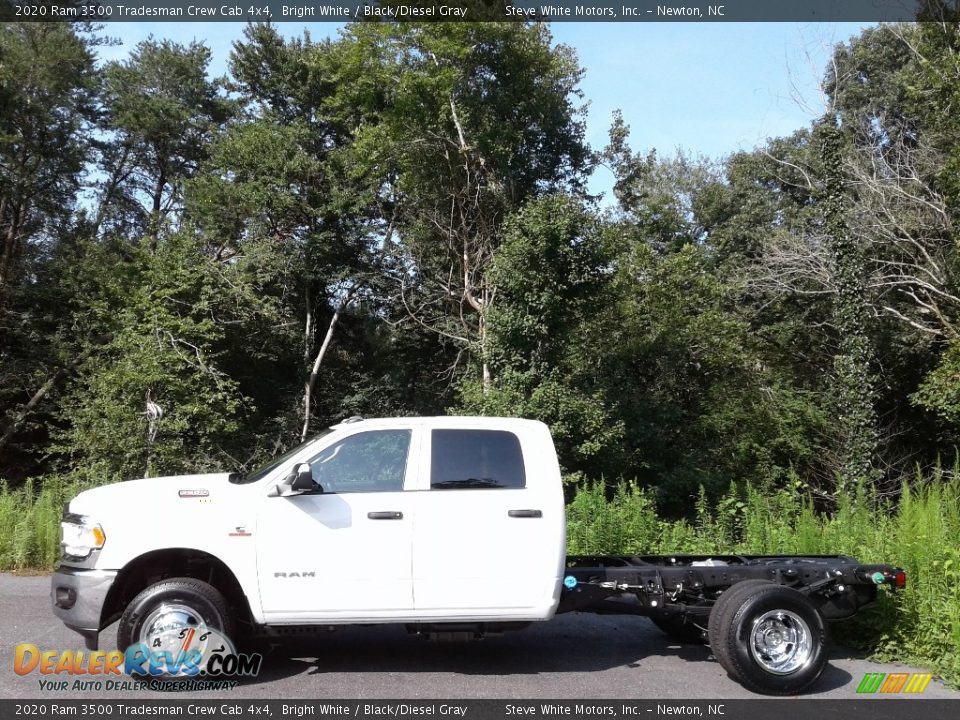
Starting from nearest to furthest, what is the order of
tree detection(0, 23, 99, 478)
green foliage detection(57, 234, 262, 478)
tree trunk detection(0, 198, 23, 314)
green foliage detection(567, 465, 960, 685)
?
1. green foliage detection(567, 465, 960, 685)
2. green foliage detection(57, 234, 262, 478)
3. tree detection(0, 23, 99, 478)
4. tree trunk detection(0, 198, 23, 314)

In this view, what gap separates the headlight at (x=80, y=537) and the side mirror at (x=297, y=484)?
133cm

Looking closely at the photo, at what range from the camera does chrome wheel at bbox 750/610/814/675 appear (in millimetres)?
6348

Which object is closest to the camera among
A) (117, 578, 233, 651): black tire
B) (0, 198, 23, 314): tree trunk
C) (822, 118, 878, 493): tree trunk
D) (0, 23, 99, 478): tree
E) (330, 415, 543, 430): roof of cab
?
(117, 578, 233, 651): black tire

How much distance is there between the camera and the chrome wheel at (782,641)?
6348 mm

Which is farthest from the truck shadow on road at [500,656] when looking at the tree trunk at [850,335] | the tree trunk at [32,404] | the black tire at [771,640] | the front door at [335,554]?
the tree trunk at [32,404]

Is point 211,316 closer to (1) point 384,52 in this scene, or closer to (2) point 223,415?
(2) point 223,415

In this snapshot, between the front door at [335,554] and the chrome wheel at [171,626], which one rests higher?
the front door at [335,554]

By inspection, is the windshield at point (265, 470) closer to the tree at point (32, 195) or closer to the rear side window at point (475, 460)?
the rear side window at point (475, 460)

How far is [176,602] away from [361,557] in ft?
4.65

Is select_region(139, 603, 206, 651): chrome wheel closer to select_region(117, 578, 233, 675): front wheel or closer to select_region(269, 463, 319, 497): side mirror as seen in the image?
select_region(117, 578, 233, 675): front wheel

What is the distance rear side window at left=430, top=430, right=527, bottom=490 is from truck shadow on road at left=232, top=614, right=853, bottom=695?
5.19 feet

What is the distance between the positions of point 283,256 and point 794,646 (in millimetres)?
22435

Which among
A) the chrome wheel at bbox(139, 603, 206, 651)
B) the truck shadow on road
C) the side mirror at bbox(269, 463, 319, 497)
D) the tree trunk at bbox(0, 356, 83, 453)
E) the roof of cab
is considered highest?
the tree trunk at bbox(0, 356, 83, 453)

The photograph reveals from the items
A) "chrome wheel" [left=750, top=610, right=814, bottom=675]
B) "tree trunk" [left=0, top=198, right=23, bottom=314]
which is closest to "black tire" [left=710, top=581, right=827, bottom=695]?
"chrome wheel" [left=750, top=610, right=814, bottom=675]
